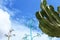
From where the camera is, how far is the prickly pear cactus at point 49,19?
→ 8.83 metres

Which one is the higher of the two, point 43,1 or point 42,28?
point 43,1

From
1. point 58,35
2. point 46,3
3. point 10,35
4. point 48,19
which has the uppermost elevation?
point 10,35

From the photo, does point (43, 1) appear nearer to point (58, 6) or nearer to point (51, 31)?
point (58, 6)

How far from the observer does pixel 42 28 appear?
9023 millimetres

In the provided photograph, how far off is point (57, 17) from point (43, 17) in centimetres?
54

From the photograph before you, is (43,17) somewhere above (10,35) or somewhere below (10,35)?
below

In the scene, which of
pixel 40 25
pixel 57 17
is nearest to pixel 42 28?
pixel 40 25

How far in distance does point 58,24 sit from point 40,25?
74 centimetres

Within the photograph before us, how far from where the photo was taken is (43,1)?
9.03m

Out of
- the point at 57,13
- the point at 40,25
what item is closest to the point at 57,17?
the point at 57,13

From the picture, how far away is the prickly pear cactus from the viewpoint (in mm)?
8828

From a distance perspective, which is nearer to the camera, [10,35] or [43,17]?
[43,17]

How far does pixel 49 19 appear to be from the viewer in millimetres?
8953

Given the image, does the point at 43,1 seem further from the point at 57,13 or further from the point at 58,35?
the point at 58,35
